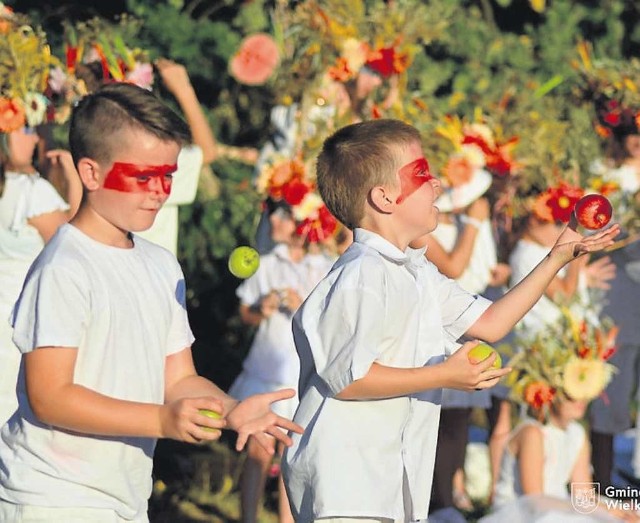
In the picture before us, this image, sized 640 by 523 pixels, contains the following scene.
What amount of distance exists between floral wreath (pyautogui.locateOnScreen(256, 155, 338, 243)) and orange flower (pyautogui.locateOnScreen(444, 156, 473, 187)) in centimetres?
67

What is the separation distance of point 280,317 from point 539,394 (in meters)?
1.33

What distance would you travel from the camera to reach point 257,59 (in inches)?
308

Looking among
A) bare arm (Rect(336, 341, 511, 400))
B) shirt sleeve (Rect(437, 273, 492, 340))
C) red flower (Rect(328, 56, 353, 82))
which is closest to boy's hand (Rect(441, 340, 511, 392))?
bare arm (Rect(336, 341, 511, 400))

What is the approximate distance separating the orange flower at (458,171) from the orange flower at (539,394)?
3.79ft

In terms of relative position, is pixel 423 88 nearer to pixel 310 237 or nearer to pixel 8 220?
pixel 310 237

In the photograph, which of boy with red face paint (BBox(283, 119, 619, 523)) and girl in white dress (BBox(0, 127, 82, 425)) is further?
girl in white dress (BBox(0, 127, 82, 425))

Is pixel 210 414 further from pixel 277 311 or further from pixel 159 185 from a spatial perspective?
pixel 277 311

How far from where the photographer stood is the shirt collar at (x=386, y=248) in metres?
3.94

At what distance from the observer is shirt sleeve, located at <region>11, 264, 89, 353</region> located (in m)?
3.40

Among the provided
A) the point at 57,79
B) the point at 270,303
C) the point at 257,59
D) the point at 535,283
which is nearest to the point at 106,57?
the point at 57,79

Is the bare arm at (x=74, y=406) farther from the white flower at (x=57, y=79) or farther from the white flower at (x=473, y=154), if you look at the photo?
the white flower at (x=473, y=154)

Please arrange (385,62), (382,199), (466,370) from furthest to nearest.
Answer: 1. (385,62)
2. (382,199)
3. (466,370)

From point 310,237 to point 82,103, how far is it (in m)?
2.91

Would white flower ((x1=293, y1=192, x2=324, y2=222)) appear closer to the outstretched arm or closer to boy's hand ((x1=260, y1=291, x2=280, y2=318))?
boy's hand ((x1=260, y1=291, x2=280, y2=318))
